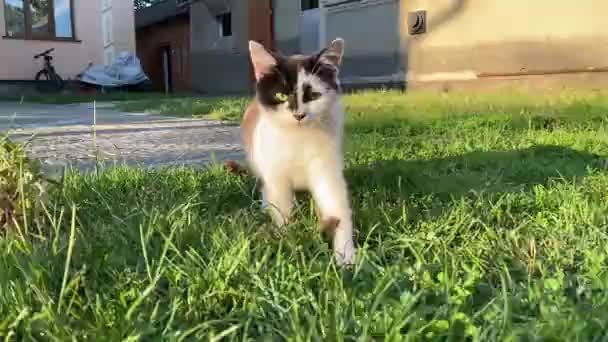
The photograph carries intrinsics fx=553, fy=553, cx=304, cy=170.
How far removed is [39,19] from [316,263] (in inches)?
551

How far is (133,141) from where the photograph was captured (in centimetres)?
399

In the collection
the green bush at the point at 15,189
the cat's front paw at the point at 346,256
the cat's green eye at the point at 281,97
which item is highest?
the cat's green eye at the point at 281,97

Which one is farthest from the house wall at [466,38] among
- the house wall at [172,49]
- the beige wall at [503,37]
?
the house wall at [172,49]

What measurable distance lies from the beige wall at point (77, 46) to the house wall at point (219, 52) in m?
1.83

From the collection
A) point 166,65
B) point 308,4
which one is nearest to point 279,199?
point 308,4

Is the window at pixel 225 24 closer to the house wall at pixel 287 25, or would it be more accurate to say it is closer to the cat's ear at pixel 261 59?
the house wall at pixel 287 25

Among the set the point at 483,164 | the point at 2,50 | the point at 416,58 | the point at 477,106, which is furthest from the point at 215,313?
the point at 2,50

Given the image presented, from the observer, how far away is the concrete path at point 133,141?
3061 millimetres

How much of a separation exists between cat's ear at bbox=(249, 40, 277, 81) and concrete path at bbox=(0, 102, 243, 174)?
31.8 inches

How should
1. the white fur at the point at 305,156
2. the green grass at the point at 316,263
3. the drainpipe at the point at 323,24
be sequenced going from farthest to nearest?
the drainpipe at the point at 323,24
the white fur at the point at 305,156
the green grass at the point at 316,263

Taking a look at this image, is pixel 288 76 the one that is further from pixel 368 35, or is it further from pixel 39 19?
pixel 39 19

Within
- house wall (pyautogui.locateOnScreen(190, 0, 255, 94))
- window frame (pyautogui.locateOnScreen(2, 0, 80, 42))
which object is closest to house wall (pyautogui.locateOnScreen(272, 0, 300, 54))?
house wall (pyautogui.locateOnScreen(190, 0, 255, 94))

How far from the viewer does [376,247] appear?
1.51 m

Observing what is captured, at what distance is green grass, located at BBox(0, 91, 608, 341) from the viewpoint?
98 cm
